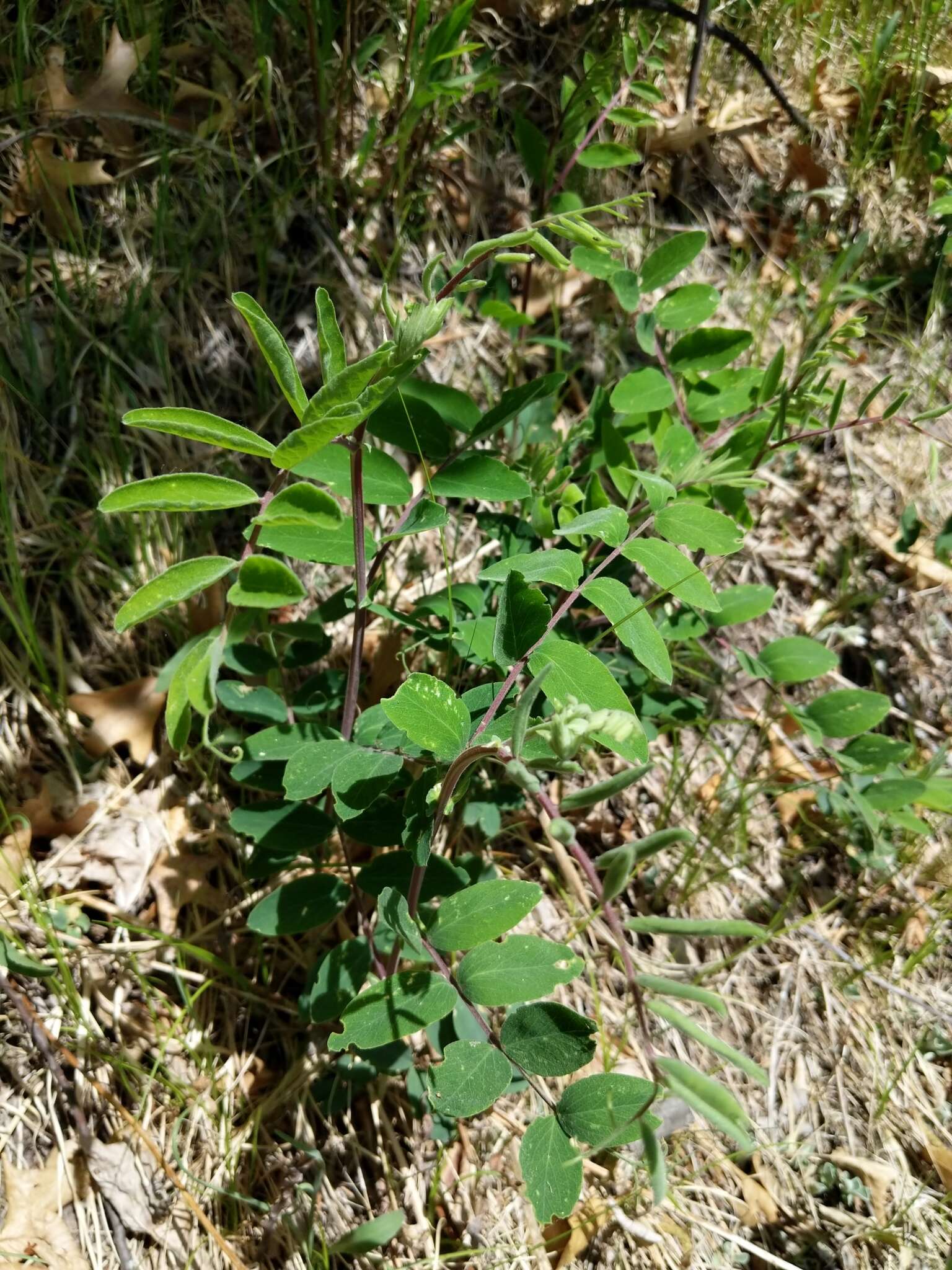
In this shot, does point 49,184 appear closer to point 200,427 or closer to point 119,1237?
point 200,427

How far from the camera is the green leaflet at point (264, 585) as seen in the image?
1119mm

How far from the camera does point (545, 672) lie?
83cm

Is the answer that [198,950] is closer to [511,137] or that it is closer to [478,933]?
[478,933]

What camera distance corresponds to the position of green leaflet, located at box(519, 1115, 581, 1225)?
0.98 m

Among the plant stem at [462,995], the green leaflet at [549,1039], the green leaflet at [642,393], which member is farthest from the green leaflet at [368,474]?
the green leaflet at [549,1039]

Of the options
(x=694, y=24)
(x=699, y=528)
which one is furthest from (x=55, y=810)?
(x=694, y=24)

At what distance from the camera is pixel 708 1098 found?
751mm

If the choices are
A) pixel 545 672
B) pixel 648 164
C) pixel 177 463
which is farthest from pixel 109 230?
pixel 545 672

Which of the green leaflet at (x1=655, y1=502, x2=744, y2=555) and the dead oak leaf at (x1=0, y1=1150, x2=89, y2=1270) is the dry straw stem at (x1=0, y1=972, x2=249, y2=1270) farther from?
the green leaflet at (x1=655, y1=502, x2=744, y2=555)

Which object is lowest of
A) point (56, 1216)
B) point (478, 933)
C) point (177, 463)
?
point (56, 1216)

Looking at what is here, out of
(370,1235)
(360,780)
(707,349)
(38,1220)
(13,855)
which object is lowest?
(38,1220)

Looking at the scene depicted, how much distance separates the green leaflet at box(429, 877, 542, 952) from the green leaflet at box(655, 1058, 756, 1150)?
33 cm

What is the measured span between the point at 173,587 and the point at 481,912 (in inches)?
20.8

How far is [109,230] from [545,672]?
1560mm
